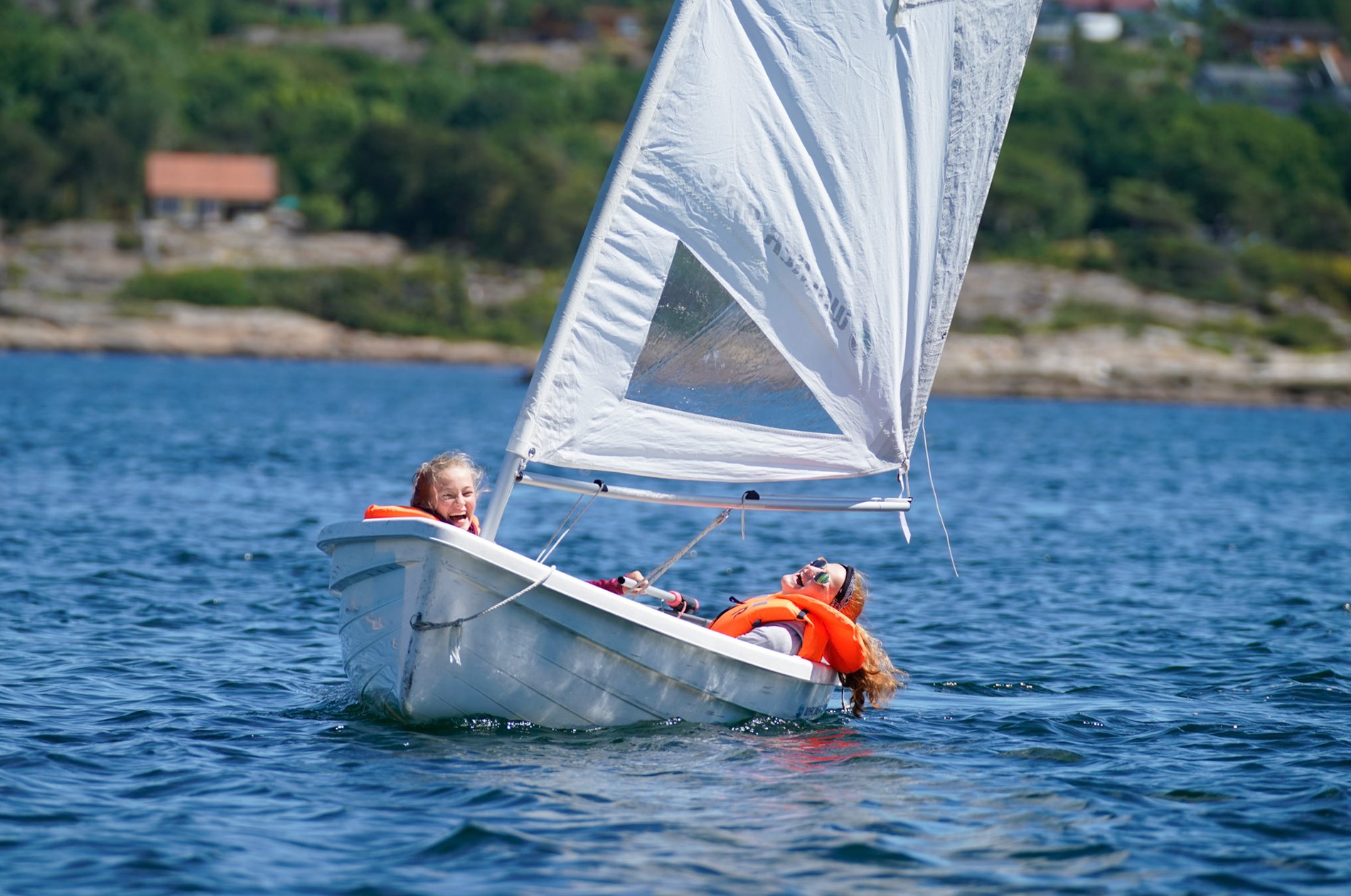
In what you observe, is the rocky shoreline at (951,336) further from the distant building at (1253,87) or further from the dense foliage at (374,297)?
the distant building at (1253,87)

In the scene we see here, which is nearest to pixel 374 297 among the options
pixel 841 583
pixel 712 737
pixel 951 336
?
pixel 951 336

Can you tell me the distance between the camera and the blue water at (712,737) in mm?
7094

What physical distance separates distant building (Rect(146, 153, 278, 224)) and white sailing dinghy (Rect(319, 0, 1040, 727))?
87033mm

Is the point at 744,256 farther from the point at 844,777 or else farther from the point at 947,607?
the point at 947,607

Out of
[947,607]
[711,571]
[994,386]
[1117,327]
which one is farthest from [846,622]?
[1117,327]

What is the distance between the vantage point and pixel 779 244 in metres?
9.02

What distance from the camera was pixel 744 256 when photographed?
901 cm

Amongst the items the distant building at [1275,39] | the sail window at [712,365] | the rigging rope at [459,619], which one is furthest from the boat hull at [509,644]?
the distant building at [1275,39]

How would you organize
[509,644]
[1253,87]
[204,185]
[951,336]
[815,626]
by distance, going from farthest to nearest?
[1253,87], [204,185], [951,336], [815,626], [509,644]

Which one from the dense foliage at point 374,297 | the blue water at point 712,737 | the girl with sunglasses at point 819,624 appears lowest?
the dense foliage at point 374,297

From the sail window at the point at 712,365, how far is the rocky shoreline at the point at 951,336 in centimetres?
5734

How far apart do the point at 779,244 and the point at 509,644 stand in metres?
2.72

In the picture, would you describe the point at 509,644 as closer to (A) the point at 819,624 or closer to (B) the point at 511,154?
(A) the point at 819,624

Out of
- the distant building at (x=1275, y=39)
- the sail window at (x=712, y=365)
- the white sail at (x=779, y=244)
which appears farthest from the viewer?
the distant building at (x=1275, y=39)
